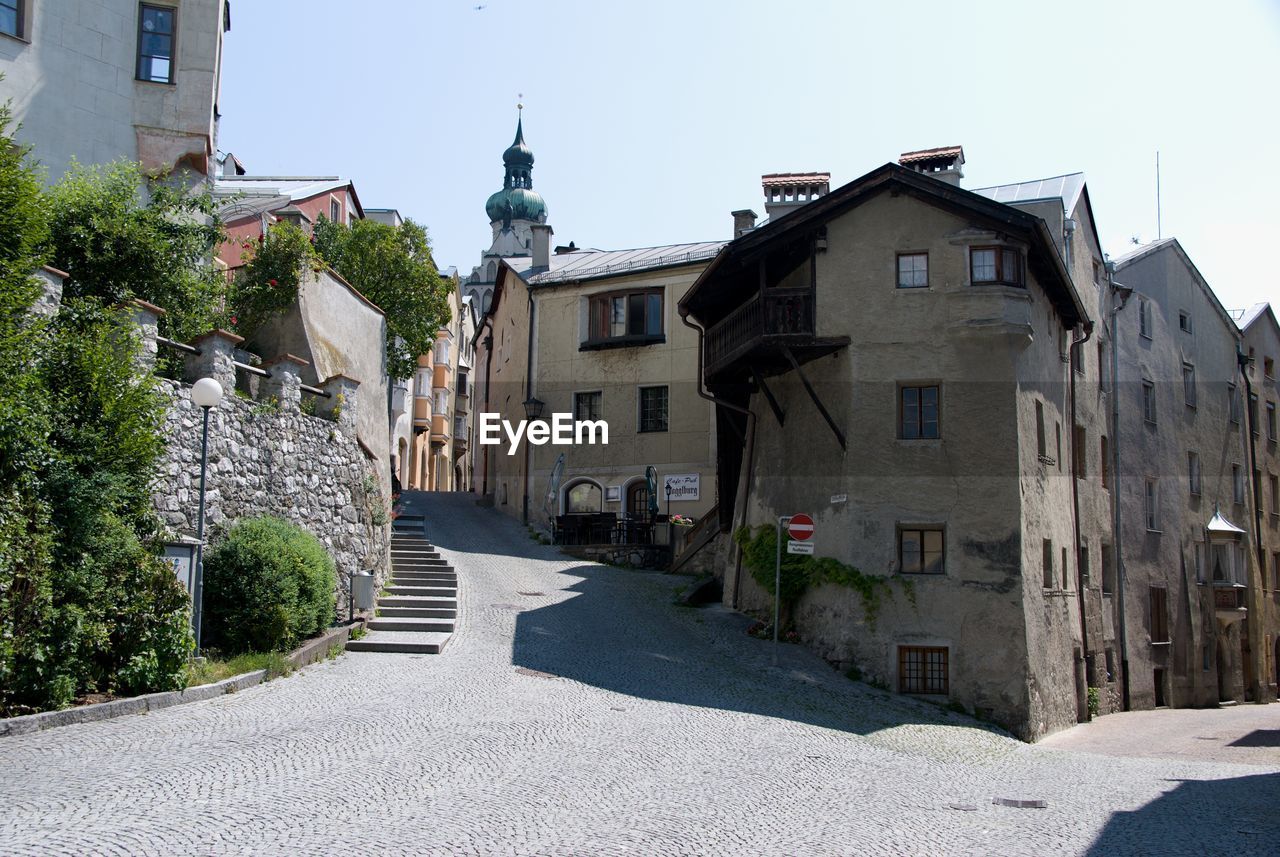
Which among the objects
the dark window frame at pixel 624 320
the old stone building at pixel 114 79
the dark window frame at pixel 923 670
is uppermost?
the old stone building at pixel 114 79

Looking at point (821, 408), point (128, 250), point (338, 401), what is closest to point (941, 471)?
point (821, 408)

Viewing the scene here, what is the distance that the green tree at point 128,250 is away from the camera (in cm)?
1483

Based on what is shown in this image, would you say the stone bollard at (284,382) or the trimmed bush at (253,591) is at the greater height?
the stone bollard at (284,382)

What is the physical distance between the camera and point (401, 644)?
17.4 m

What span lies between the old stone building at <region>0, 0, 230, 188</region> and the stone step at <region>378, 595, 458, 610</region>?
8.73 m

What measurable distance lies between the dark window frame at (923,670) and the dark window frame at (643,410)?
48.2 ft

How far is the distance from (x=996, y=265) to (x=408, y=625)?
41.0 ft

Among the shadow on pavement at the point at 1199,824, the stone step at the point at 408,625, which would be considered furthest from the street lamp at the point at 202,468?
the shadow on pavement at the point at 1199,824

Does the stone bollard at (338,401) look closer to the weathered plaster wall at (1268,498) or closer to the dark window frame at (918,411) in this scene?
the dark window frame at (918,411)

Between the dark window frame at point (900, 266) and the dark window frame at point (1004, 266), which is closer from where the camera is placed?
the dark window frame at point (1004, 266)

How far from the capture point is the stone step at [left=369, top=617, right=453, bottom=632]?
18.8 meters

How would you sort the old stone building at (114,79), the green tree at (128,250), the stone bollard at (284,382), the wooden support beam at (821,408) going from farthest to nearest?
1. the wooden support beam at (821,408)
2. the old stone building at (114,79)
3. the stone bollard at (284,382)
4. the green tree at (128,250)

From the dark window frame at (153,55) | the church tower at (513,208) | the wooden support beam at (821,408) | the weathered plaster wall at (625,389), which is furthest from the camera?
the church tower at (513,208)

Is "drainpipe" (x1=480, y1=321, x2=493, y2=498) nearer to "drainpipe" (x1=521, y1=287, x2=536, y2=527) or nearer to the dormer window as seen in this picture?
"drainpipe" (x1=521, y1=287, x2=536, y2=527)
